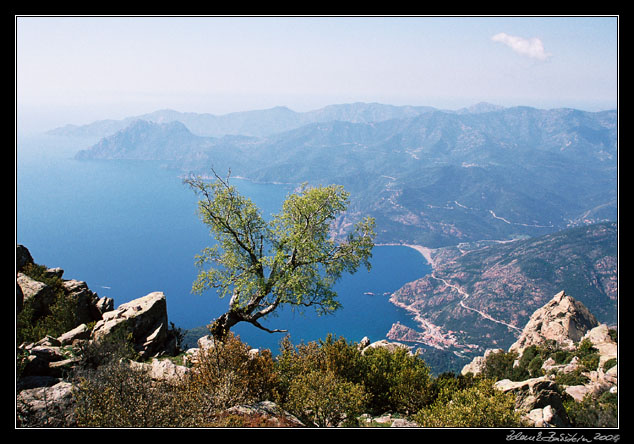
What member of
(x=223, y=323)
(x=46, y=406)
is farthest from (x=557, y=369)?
(x=46, y=406)

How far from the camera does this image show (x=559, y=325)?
47406 mm

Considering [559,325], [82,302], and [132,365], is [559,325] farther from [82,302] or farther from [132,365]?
[82,302]

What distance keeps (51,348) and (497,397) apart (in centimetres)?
1567

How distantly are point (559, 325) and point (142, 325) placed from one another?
4967 cm

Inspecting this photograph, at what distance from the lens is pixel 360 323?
7298 inches

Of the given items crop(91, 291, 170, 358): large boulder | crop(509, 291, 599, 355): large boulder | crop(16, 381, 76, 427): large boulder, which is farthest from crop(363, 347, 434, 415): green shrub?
crop(509, 291, 599, 355): large boulder

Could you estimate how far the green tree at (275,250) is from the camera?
51.5 feet

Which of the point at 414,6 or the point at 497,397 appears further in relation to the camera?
the point at 497,397

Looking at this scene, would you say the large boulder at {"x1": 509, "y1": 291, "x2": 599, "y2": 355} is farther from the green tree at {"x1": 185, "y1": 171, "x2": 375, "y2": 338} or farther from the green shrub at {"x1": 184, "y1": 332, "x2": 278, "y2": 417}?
the green shrub at {"x1": 184, "y1": 332, "x2": 278, "y2": 417}

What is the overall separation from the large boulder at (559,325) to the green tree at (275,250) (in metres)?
37.5

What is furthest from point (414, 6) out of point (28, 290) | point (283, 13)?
point (28, 290)

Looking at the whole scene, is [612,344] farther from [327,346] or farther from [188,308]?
[188,308]

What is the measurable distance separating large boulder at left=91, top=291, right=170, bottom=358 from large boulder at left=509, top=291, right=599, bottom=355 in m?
41.3

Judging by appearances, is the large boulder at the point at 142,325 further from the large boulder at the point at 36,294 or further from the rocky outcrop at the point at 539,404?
the rocky outcrop at the point at 539,404
